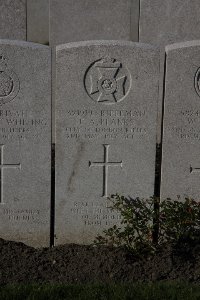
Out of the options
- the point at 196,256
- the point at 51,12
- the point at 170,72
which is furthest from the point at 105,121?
the point at 51,12

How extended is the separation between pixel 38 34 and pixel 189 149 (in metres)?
→ 6.09

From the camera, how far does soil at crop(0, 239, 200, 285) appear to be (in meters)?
5.01

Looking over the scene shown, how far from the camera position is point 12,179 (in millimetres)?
5438

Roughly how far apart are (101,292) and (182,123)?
1701 mm

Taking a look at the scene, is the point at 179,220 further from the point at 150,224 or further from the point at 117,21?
the point at 117,21

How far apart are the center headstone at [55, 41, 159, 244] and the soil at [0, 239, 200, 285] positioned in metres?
→ 0.30

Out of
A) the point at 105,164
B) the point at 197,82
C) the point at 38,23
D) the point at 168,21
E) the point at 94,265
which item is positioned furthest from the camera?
the point at 38,23

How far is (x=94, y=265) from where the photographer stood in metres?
5.14

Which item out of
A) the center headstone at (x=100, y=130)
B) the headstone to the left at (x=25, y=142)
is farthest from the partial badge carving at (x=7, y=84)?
the center headstone at (x=100, y=130)

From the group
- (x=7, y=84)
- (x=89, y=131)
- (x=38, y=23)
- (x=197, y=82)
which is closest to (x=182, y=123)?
(x=197, y=82)

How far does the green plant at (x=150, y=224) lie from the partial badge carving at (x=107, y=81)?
36.7 inches

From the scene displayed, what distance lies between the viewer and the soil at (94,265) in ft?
16.4

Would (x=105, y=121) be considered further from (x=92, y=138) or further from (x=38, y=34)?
(x=38, y=34)

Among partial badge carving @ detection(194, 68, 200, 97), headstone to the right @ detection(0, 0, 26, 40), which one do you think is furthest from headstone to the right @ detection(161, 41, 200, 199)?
headstone to the right @ detection(0, 0, 26, 40)
